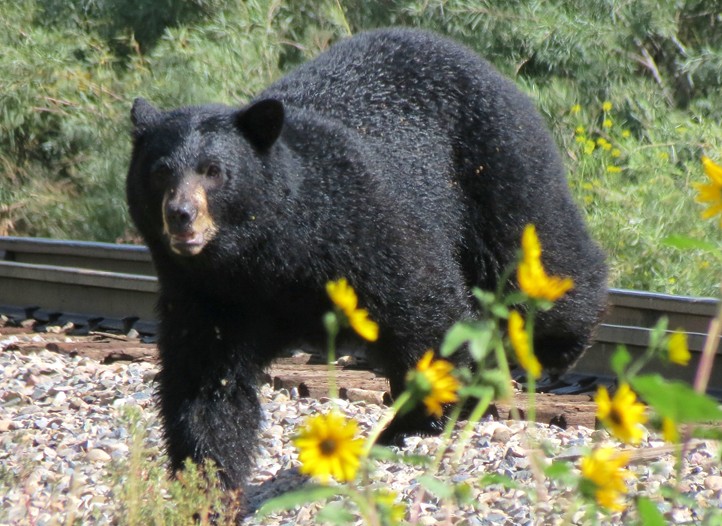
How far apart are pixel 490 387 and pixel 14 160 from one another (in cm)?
1275

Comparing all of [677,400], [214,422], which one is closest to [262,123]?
[214,422]

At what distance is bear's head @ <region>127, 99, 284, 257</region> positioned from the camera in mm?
4363

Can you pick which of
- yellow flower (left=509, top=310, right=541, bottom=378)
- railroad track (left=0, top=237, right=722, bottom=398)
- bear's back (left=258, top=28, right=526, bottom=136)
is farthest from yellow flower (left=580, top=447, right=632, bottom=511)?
railroad track (left=0, top=237, right=722, bottom=398)

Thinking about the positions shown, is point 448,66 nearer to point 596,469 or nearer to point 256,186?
point 256,186

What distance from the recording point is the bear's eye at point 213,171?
4.49 metres

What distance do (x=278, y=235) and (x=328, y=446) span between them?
2842 millimetres

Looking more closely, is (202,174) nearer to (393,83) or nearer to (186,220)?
(186,220)

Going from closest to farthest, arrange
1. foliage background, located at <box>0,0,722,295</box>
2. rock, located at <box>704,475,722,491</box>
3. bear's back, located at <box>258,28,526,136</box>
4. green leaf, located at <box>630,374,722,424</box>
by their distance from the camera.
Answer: green leaf, located at <box>630,374,722,424</box> < rock, located at <box>704,475,722,491</box> < bear's back, located at <box>258,28,526,136</box> < foliage background, located at <box>0,0,722,295</box>

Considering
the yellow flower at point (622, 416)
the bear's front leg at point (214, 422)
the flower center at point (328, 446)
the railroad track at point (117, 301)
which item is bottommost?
the railroad track at point (117, 301)

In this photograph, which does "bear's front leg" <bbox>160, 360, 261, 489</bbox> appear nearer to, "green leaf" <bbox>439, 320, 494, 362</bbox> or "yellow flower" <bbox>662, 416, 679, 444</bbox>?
"green leaf" <bbox>439, 320, 494, 362</bbox>

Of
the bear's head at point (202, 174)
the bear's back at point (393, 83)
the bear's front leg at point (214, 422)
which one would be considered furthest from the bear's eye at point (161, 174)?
the bear's back at point (393, 83)

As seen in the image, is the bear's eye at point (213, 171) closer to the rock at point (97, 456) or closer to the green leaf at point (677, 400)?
the rock at point (97, 456)

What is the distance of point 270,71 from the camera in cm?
1192

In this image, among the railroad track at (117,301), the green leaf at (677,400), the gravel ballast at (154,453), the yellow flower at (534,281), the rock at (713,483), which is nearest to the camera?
the green leaf at (677,400)
